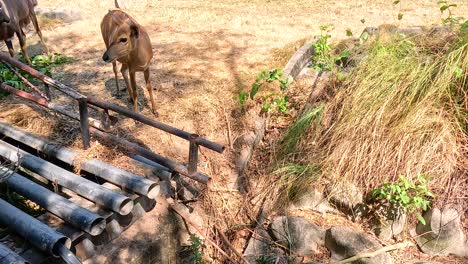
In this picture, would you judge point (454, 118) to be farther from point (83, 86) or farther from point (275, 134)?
point (83, 86)

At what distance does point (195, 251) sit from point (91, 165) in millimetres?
1292

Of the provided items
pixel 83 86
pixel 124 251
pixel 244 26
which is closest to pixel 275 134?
pixel 124 251

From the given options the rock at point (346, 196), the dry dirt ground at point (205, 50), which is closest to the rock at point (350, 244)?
the rock at point (346, 196)

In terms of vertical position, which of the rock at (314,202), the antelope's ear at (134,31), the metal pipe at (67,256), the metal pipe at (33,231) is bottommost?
the rock at (314,202)

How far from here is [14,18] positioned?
6.80 meters

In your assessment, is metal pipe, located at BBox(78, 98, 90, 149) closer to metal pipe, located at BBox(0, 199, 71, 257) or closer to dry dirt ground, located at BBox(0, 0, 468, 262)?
dry dirt ground, located at BBox(0, 0, 468, 262)

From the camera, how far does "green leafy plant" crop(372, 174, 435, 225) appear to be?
136 inches

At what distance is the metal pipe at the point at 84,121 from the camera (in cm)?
373

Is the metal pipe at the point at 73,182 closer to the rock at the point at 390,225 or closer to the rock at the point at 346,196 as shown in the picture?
the rock at the point at 346,196

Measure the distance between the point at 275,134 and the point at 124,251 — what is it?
2572 mm

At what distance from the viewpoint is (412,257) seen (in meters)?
3.59

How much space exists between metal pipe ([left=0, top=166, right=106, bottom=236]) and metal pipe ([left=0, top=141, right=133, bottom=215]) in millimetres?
174

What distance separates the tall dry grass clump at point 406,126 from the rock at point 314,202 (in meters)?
0.22

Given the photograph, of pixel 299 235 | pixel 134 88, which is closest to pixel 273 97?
pixel 134 88
